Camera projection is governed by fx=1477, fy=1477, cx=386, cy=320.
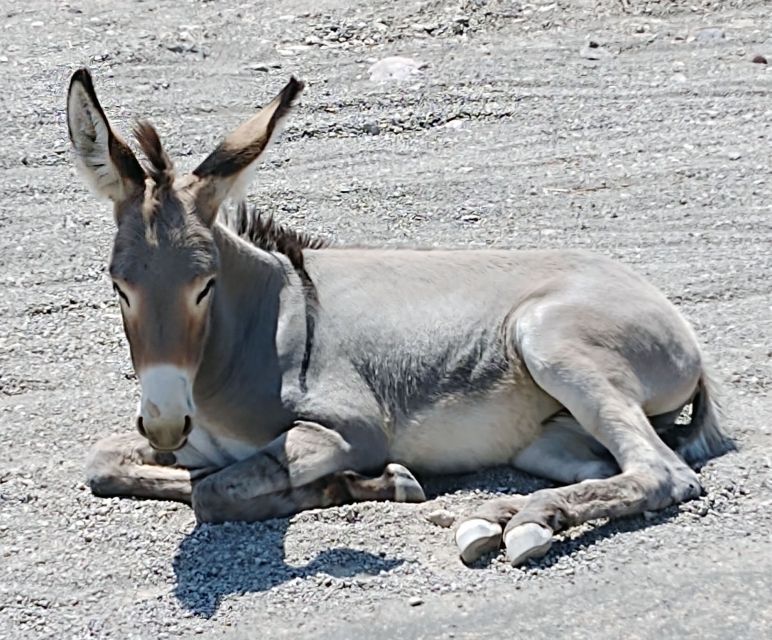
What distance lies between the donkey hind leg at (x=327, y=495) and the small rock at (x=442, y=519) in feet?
0.70

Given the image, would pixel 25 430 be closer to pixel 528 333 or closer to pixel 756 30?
pixel 528 333

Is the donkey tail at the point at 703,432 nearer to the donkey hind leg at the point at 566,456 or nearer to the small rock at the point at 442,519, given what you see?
the donkey hind leg at the point at 566,456

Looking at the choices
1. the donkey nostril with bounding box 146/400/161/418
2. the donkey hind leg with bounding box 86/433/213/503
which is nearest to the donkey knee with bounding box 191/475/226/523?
the donkey hind leg with bounding box 86/433/213/503

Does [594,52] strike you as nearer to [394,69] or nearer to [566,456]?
[394,69]

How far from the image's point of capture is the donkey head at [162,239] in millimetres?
5207

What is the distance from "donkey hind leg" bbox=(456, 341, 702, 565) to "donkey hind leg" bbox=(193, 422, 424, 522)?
0.53m

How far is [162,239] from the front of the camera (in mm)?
5383

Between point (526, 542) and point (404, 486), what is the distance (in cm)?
71

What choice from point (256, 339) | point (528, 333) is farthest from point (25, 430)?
point (528, 333)

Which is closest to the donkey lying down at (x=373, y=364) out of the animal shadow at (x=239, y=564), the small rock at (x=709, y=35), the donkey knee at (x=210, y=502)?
the donkey knee at (x=210, y=502)

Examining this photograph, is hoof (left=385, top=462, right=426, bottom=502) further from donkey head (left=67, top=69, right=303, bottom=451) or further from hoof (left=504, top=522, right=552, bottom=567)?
donkey head (left=67, top=69, right=303, bottom=451)

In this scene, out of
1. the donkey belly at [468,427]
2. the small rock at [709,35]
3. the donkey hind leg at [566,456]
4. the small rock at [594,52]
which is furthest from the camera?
the small rock at [709,35]

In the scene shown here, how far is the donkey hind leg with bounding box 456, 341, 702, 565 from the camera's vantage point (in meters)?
5.33

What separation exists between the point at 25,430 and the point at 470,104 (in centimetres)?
507
